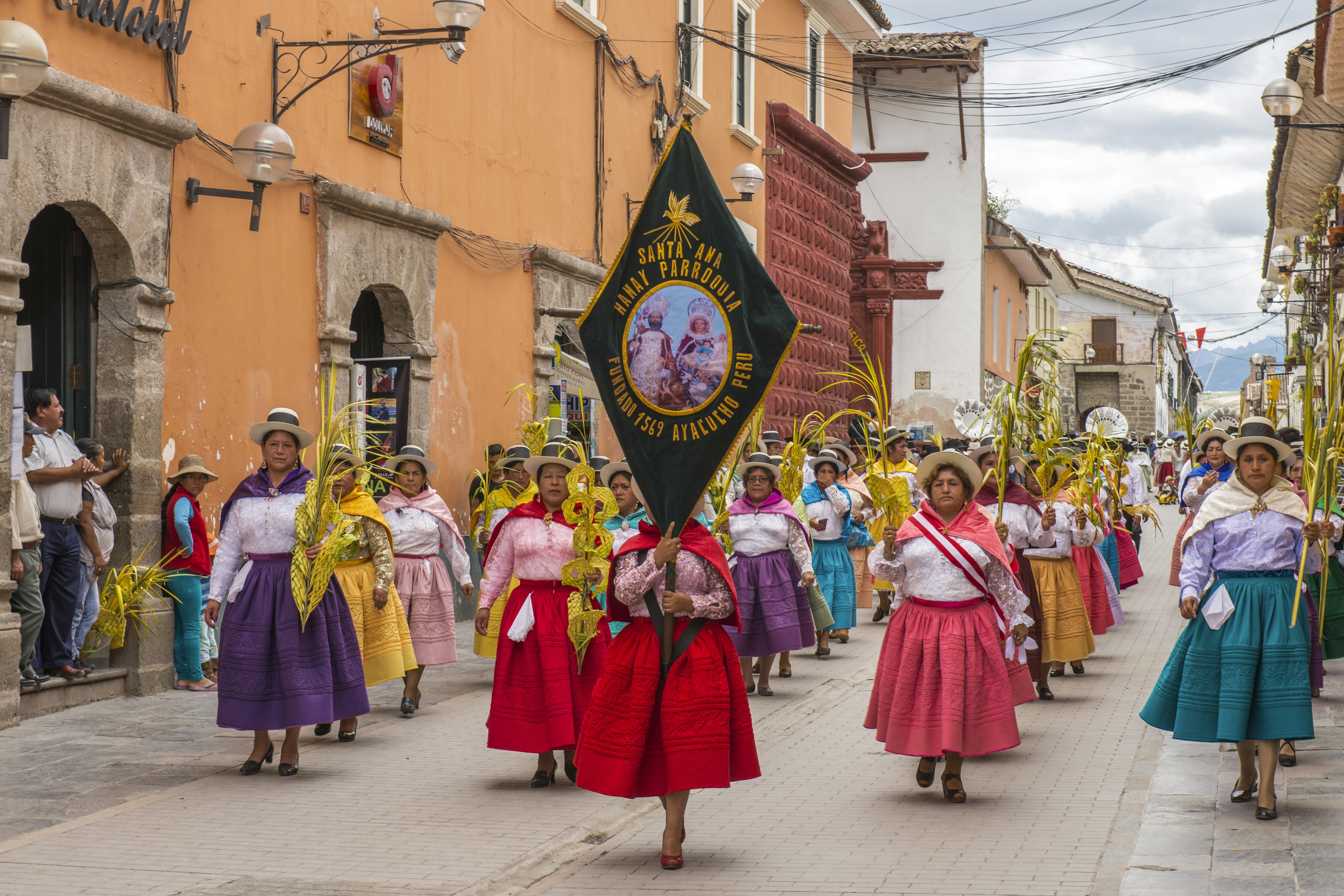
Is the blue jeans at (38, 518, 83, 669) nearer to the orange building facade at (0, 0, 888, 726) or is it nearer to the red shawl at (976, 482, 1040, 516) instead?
the orange building facade at (0, 0, 888, 726)

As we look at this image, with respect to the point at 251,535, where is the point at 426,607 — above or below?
below

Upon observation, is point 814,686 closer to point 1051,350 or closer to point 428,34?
point 1051,350

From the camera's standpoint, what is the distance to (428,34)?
577 inches

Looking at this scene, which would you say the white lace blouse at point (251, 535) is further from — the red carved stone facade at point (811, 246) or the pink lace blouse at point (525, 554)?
the red carved stone facade at point (811, 246)

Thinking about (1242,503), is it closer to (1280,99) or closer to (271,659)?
(271,659)

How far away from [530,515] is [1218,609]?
354 centimetres

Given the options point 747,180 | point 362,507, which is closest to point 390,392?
point 362,507

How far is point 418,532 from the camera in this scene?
10.8m

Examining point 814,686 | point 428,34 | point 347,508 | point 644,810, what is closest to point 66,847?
point 644,810

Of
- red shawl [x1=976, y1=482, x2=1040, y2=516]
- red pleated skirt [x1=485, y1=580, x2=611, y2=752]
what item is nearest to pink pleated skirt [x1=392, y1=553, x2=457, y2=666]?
red pleated skirt [x1=485, y1=580, x2=611, y2=752]

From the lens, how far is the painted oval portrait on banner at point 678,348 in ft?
19.9

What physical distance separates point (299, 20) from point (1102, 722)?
843 centimetres

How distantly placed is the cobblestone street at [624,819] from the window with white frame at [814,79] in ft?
60.5

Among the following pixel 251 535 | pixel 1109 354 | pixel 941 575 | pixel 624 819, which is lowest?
pixel 624 819
